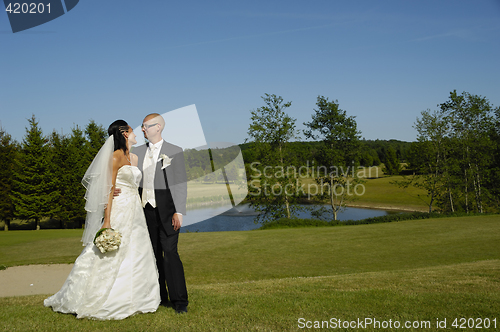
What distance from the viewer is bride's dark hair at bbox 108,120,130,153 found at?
14.9 ft

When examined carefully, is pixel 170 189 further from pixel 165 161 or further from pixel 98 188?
pixel 98 188

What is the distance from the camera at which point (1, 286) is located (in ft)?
28.1

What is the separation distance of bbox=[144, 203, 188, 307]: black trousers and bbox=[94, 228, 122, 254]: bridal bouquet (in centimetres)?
55

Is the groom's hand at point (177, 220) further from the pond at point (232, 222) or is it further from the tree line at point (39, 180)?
the tree line at point (39, 180)

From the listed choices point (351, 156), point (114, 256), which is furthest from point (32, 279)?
point (351, 156)

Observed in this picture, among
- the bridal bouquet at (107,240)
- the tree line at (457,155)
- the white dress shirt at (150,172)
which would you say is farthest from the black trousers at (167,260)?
the tree line at (457,155)

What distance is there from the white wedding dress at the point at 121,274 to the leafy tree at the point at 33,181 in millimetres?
28261

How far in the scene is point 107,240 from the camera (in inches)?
164

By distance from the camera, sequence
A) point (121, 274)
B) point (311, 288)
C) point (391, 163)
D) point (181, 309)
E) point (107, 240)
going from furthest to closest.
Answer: point (391, 163)
point (311, 288)
point (181, 309)
point (121, 274)
point (107, 240)

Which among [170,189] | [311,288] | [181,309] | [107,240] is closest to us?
[107,240]

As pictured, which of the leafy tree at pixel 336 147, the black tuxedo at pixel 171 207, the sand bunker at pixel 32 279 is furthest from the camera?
the leafy tree at pixel 336 147

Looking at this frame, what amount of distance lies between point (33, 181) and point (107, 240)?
2966cm

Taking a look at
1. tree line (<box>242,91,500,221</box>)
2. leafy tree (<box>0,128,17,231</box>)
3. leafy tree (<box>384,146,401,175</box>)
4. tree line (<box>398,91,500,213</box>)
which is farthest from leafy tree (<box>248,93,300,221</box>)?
leafy tree (<box>384,146,401,175</box>)

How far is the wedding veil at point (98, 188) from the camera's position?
434 cm
